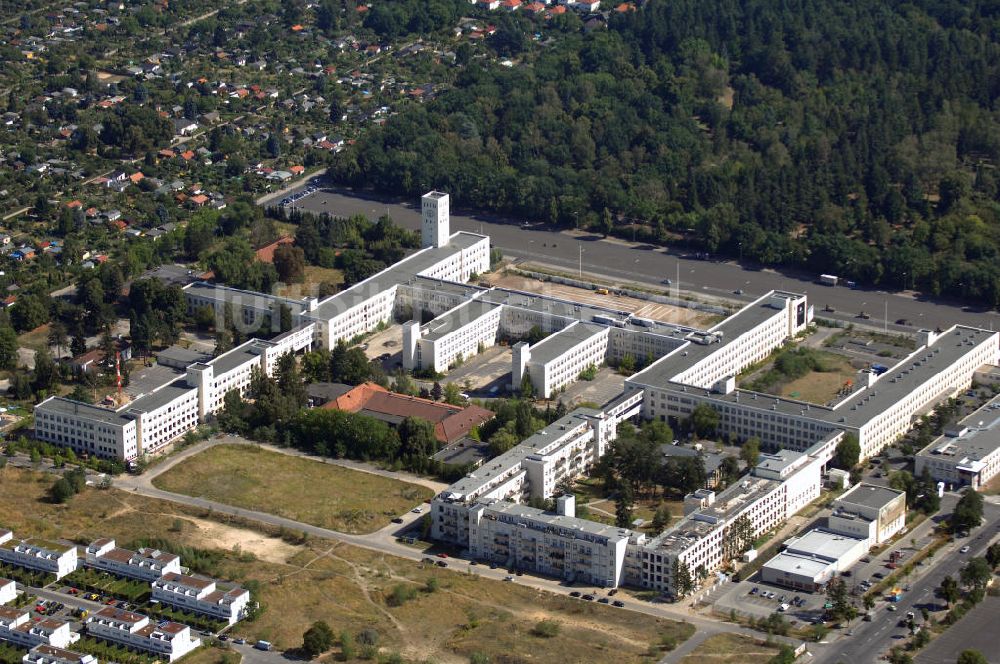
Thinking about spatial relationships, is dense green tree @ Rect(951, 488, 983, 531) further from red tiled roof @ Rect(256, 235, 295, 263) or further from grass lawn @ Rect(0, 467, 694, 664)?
red tiled roof @ Rect(256, 235, 295, 263)

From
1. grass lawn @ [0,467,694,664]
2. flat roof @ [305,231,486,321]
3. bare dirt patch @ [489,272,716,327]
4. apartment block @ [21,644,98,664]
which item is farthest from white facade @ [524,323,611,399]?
apartment block @ [21,644,98,664]

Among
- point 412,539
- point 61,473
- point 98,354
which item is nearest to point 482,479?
point 412,539

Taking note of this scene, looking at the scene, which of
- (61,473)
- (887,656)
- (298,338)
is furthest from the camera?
(298,338)

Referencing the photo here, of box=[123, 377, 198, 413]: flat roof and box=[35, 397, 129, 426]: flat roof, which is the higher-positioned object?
box=[123, 377, 198, 413]: flat roof

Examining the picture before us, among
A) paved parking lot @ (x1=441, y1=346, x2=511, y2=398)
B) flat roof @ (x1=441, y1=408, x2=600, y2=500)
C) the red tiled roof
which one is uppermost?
flat roof @ (x1=441, y1=408, x2=600, y2=500)

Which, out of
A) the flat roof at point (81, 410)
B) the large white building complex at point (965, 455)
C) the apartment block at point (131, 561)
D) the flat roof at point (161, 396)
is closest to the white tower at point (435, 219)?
the flat roof at point (161, 396)

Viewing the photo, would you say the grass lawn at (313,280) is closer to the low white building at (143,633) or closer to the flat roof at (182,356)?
the flat roof at (182,356)

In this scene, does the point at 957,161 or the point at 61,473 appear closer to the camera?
the point at 61,473

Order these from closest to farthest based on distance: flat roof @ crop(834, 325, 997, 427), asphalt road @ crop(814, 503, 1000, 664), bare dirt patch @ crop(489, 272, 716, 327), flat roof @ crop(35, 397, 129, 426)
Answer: asphalt road @ crop(814, 503, 1000, 664) → flat roof @ crop(35, 397, 129, 426) → flat roof @ crop(834, 325, 997, 427) → bare dirt patch @ crop(489, 272, 716, 327)

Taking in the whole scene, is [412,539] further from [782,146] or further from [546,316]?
[782,146]
